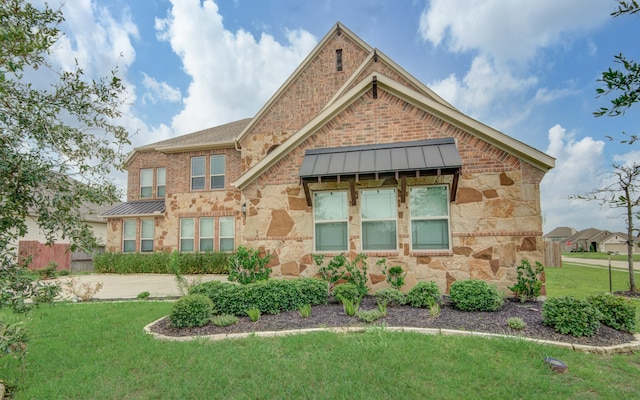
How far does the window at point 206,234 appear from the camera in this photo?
59.6 feet

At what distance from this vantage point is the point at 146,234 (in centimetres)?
1931

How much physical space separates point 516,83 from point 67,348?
13.7 m

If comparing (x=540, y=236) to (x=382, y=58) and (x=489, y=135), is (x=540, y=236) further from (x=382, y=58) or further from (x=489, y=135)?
(x=382, y=58)

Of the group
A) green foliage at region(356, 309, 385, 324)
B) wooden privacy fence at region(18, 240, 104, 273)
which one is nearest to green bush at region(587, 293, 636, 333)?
green foliage at region(356, 309, 385, 324)

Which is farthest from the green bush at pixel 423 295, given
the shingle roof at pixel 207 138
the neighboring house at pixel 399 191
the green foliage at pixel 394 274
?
the shingle roof at pixel 207 138

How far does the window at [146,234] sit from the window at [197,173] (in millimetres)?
3355

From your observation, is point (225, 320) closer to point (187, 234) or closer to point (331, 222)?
point (331, 222)

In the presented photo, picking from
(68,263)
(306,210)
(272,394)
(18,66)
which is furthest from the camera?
(68,263)

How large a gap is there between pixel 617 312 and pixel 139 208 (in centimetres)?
2066

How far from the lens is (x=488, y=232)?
8297 millimetres

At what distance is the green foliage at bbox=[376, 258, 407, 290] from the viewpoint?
8398 millimetres

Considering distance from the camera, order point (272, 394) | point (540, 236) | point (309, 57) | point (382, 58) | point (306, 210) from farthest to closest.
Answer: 1. point (309, 57)
2. point (382, 58)
3. point (306, 210)
4. point (540, 236)
5. point (272, 394)

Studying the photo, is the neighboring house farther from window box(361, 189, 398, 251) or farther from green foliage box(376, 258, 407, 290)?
green foliage box(376, 258, 407, 290)

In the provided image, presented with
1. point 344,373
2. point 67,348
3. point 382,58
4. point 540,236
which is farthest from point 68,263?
point 540,236
